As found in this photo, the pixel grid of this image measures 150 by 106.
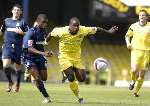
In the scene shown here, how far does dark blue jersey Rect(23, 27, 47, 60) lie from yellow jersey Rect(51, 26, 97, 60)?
296 mm

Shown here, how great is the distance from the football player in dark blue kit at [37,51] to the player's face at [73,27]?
1.87 ft

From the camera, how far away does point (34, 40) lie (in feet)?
57.1

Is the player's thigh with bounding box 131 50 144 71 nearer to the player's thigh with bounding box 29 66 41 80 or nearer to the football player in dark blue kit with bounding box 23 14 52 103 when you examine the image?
the football player in dark blue kit with bounding box 23 14 52 103

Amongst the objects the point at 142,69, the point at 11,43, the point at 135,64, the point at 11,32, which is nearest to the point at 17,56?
the point at 11,43

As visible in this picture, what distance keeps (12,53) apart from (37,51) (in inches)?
187

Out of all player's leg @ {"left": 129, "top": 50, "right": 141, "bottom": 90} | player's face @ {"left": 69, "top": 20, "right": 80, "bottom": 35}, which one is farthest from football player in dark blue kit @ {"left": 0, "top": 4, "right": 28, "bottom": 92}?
player's face @ {"left": 69, "top": 20, "right": 80, "bottom": 35}

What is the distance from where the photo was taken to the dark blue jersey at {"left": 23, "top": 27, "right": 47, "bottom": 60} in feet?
56.4

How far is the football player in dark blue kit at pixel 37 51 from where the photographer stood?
17.2m

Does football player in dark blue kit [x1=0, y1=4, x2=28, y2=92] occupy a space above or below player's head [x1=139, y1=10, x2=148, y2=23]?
below

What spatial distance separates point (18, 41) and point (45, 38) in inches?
152

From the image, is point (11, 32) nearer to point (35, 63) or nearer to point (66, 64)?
point (35, 63)

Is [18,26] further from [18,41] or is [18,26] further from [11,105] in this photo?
[11,105]

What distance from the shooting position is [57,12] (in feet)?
135

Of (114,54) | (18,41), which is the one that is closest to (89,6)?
(114,54)
